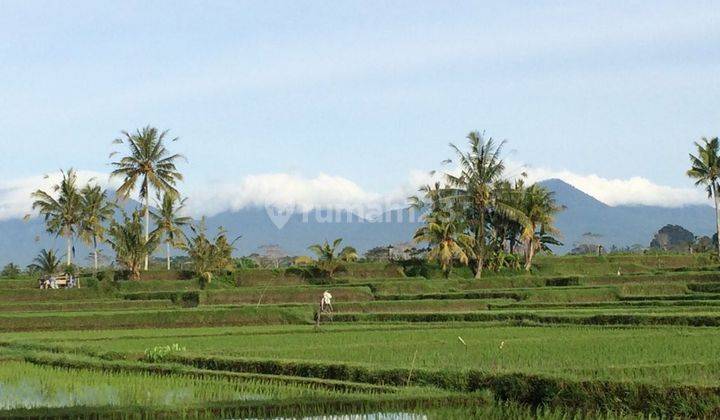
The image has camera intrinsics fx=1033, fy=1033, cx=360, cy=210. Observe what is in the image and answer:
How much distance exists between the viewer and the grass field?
1093cm

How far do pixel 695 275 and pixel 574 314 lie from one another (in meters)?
14.0

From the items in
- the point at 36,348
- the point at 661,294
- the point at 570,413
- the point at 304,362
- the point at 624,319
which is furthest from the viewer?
the point at 661,294

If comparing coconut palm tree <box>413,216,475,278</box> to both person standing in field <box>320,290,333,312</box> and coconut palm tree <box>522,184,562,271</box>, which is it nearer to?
coconut palm tree <box>522,184,562,271</box>

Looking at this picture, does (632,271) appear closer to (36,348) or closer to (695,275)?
(695,275)

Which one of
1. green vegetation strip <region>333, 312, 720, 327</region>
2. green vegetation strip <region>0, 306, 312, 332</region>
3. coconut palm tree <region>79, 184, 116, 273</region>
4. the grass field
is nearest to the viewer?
the grass field

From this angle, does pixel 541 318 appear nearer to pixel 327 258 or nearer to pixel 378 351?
pixel 378 351

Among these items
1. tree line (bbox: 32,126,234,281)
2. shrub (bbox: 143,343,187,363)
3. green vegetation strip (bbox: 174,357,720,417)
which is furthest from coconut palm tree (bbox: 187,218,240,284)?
green vegetation strip (bbox: 174,357,720,417)

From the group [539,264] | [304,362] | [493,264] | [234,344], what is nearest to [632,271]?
[539,264]

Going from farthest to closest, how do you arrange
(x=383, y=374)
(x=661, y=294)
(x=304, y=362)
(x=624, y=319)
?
(x=661, y=294) → (x=624, y=319) → (x=304, y=362) → (x=383, y=374)

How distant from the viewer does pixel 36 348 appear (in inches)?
795

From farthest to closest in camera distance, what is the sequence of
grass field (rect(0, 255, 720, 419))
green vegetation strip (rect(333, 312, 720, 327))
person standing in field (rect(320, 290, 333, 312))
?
person standing in field (rect(320, 290, 333, 312))
green vegetation strip (rect(333, 312, 720, 327))
grass field (rect(0, 255, 720, 419))

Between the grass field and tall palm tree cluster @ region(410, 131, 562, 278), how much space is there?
9.83 feet

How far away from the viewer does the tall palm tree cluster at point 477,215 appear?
42.1 meters

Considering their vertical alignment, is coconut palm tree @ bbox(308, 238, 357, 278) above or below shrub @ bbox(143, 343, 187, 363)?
above
